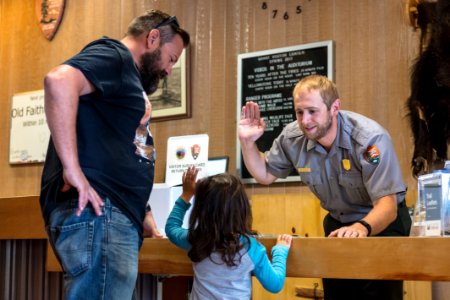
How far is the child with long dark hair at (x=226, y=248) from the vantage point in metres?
2.13

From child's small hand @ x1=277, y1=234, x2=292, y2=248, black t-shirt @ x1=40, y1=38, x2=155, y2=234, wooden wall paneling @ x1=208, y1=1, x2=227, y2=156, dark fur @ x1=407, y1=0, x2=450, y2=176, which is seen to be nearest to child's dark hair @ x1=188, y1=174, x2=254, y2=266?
child's small hand @ x1=277, y1=234, x2=292, y2=248

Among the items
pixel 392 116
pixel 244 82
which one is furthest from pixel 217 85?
pixel 392 116

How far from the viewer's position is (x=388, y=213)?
2.33 m

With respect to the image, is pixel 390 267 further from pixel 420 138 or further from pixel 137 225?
pixel 420 138

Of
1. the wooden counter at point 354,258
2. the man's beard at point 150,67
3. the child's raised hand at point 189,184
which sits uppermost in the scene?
the man's beard at point 150,67

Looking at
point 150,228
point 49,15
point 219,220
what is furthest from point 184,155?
point 49,15

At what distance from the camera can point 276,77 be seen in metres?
4.17

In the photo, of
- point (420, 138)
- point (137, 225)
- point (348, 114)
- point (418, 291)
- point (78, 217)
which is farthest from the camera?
point (420, 138)

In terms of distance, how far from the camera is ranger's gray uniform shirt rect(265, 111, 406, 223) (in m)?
2.40

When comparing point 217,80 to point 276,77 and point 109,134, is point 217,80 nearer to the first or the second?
point 276,77

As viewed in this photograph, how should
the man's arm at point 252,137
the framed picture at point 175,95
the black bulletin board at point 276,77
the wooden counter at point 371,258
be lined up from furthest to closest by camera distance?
the framed picture at point 175,95 < the black bulletin board at point 276,77 < the man's arm at point 252,137 < the wooden counter at point 371,258

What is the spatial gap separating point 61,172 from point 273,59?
264 centimetres

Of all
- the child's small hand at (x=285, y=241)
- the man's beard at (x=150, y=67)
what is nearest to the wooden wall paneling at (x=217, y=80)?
the child's small hand at (x=285, y=241)

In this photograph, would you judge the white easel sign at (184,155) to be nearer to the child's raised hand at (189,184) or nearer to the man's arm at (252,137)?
the man's arm at (252,137)
